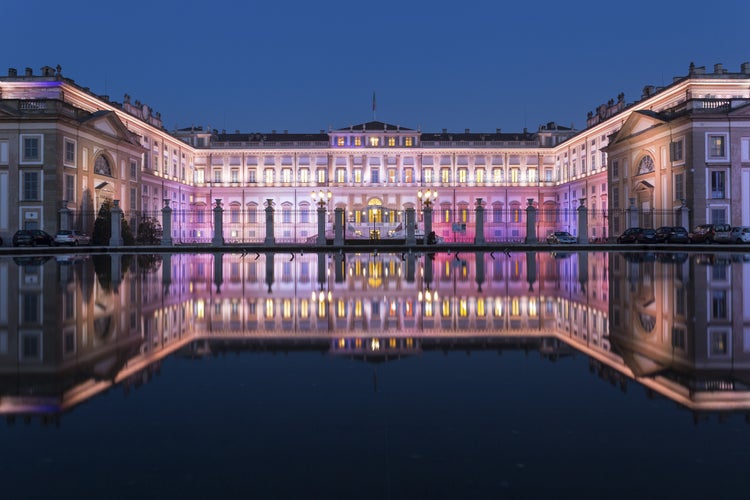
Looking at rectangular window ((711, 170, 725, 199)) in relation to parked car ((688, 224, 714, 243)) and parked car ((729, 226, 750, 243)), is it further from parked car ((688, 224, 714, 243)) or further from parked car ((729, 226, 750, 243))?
parked car ((729, 226, 750, 243))

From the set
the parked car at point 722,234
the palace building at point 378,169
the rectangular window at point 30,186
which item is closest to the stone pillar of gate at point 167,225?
the palace building at point 378,169

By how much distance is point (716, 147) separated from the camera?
3578 centimetres

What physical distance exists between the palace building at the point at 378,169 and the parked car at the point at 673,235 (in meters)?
2.38

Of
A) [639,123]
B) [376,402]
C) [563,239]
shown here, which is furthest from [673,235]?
[376,402]

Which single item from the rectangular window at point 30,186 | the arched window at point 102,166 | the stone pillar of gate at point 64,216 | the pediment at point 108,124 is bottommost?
the stone pillar of gate at point 64,216

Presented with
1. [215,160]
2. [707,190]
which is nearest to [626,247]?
[707,190]

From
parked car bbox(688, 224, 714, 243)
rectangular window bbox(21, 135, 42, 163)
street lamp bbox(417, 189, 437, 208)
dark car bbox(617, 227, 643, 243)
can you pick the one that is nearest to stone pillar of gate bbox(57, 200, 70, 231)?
rectangular window bbox(21, 135, 42, 163)

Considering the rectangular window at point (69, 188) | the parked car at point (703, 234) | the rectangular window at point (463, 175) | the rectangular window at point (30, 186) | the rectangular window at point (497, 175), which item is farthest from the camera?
the rectangular window at point (497, 175)

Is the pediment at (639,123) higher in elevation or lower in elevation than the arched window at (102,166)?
higher

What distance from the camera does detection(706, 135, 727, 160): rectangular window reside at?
3566 cm

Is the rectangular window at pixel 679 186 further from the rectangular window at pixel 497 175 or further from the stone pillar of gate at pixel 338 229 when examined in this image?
the rectangular window at pixel 497 175

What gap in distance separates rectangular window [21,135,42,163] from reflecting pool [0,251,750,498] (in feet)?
101

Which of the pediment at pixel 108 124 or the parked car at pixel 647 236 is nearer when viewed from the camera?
the parked car at pixel 647 236

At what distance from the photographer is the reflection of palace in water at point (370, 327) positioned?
4.24 m
